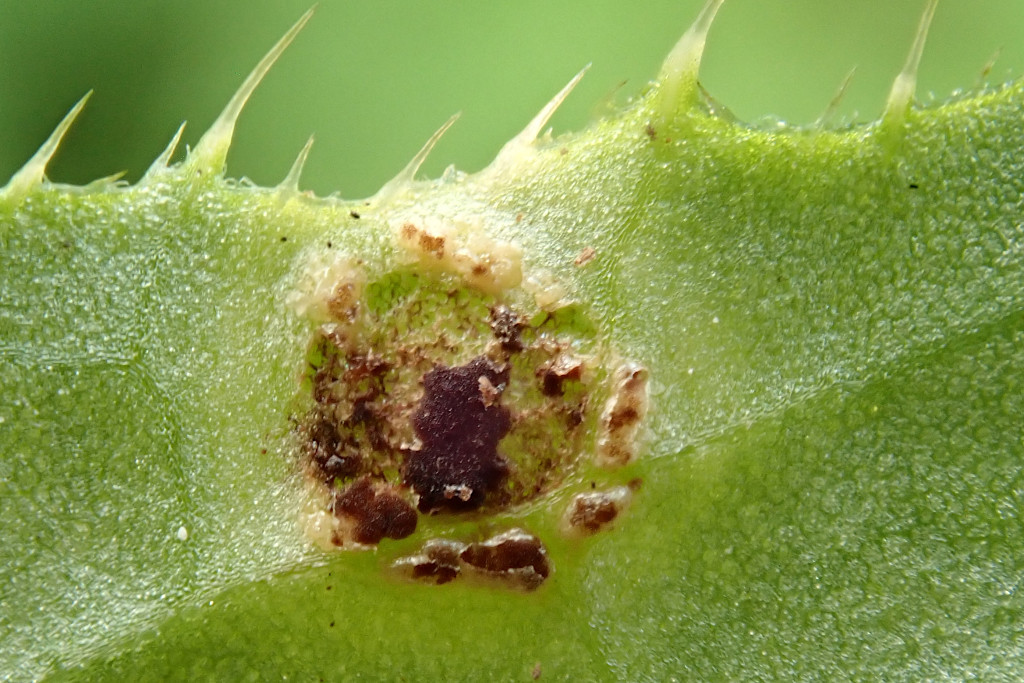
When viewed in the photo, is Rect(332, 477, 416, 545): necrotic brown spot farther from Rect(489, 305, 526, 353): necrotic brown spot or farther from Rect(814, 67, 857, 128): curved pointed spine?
Rect(814, 67, 857, 128): curved pointed spine

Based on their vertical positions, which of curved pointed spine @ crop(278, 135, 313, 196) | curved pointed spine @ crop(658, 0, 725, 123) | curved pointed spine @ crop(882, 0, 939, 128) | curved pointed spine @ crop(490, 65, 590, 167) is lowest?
curved pointed spine @ crop(278, 135, 313, 196)

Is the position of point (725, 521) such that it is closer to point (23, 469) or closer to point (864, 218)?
point (864, 218)

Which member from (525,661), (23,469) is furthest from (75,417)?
(525,661)

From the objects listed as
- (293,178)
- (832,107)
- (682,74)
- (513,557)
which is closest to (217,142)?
(293,178)

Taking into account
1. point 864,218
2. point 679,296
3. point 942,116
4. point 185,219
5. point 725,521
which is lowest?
point 725,521

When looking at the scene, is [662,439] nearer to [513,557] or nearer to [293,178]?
[513,557]

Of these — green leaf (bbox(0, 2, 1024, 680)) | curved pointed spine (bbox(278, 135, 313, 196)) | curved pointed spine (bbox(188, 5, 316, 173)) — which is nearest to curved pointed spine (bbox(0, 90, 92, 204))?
green leaf (bbox(0, 2, 1024, 680))

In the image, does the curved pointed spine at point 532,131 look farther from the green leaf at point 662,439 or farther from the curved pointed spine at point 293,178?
the curved pointed spine at point 293,178
